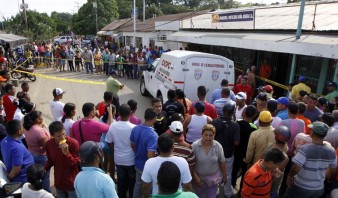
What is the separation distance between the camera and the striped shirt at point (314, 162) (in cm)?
373

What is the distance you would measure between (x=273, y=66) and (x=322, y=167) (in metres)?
9.50

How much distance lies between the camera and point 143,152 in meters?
4.23

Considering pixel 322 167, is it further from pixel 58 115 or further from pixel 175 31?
pixel 175 31

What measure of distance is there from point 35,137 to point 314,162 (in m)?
3.95

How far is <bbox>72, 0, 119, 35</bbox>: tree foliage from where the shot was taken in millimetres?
50719

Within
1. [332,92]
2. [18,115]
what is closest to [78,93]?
[18,115]

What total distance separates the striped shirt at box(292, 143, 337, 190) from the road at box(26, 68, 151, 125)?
6.58 metres

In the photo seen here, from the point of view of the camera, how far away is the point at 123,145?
439cm

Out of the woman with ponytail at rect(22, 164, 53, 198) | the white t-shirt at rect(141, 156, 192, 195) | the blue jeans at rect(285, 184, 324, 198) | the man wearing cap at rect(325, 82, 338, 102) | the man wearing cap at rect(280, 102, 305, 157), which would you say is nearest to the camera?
the woman with ponytail at rect(22, 164, 53, 198)

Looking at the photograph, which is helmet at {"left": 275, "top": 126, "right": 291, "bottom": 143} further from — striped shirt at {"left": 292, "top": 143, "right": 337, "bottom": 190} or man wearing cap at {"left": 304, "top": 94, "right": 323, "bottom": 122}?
man wearing cap at {"left": 304, "top": 94, "right": 323, "bottom": 122}

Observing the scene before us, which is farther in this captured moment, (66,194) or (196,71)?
(196,71)

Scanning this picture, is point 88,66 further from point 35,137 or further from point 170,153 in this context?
point 170,153

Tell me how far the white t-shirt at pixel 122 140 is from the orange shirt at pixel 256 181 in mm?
1860

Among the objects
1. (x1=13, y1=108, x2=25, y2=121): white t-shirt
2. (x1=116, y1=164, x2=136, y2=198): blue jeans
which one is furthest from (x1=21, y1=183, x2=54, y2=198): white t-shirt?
(x1=13, y1=108, x2=25, y2=121): white t-shirt
